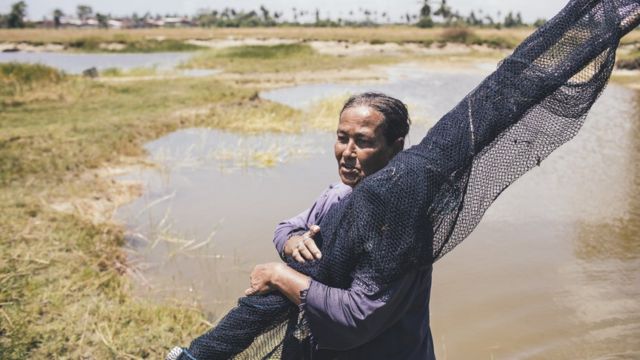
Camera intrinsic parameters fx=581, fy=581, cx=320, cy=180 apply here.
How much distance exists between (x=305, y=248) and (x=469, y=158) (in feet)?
1.64

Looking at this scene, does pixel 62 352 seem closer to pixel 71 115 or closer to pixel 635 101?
pixel 71 115

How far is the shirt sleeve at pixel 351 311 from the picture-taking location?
4.61 ft

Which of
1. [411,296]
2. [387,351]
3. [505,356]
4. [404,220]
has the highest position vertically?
[404,220]

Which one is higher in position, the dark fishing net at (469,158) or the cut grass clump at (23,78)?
the dark fishing net at (469,158)

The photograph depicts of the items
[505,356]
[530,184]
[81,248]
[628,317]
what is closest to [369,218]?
[505,356]

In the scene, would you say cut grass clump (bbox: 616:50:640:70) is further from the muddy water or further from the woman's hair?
the woman's hair

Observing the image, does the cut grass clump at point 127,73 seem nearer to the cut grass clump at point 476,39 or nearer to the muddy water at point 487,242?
the muddy water at point 487,242

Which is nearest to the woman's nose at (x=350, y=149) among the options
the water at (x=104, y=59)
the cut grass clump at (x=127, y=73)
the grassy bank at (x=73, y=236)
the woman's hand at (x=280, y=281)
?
the woman's hand at (x=280, y=281)

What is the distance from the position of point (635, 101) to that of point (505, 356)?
14.9 metres

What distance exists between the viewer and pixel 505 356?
4277 millimetres

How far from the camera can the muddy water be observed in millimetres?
4641

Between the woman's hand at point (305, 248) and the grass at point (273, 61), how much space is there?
26.9 meters

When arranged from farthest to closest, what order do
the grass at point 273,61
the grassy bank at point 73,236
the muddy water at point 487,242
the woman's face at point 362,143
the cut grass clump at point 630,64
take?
the grass at point 273,61, the cut grass clump at point 630,64, the muddy water at point 487,242, the grassy bank at point 73,236, the woman's face at point 362,143

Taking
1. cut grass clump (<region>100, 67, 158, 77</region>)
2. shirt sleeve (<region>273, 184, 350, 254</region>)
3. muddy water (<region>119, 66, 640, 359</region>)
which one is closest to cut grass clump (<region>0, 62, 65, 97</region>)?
cut grass clump (<region>100, 67, 158, 77</region>)
